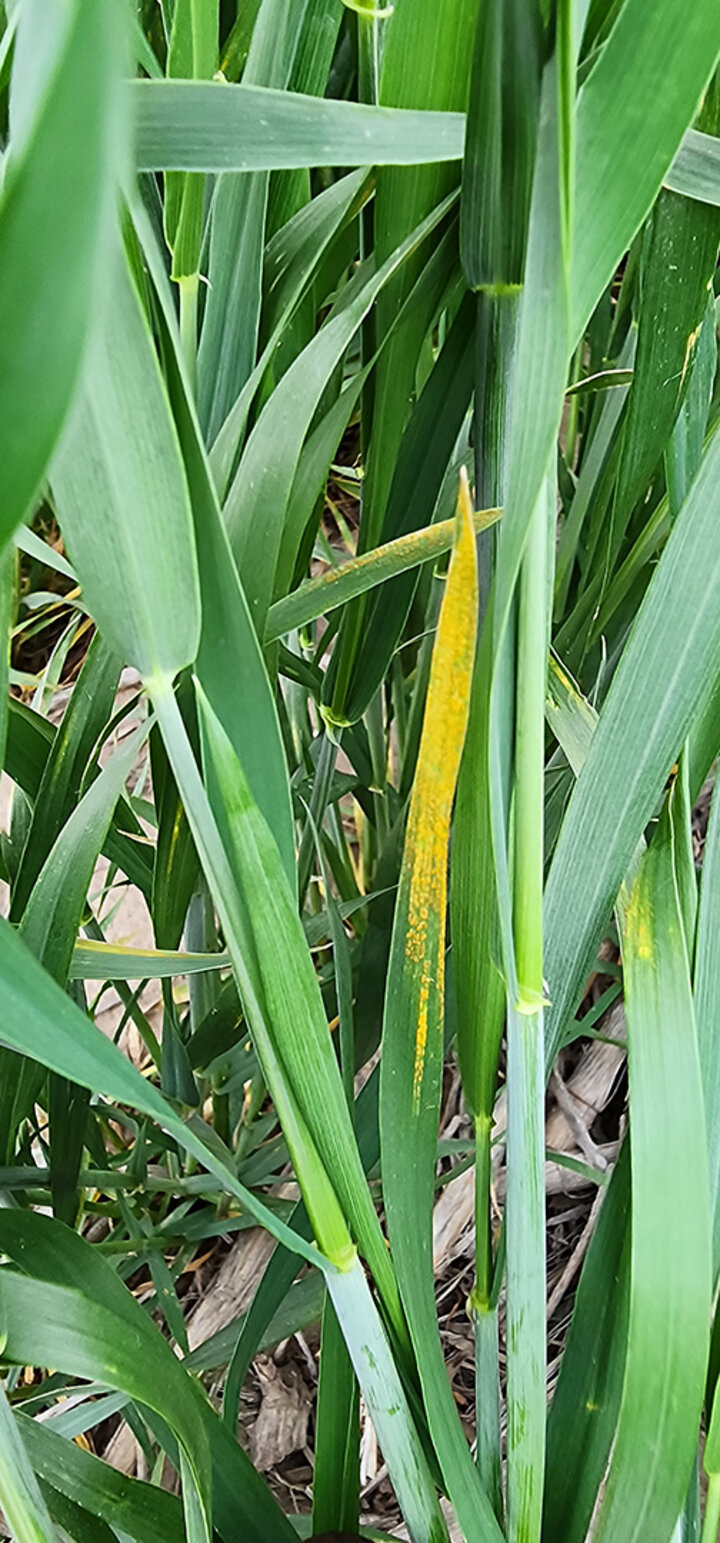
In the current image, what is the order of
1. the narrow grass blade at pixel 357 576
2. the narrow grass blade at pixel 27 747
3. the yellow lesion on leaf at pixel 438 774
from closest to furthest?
Answer: 1. the yellow lesion on leaf at pixel 438 774
2. the narrow grass blade at pixel 357 576
3. the narrow grass blade at pixel 27 747

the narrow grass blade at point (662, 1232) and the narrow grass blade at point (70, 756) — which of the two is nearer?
the narrow grass blade at point (662, 1232)

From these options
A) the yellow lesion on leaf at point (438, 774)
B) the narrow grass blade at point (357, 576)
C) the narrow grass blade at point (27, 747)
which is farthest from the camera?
the narrow grass blade at point (27, 747)

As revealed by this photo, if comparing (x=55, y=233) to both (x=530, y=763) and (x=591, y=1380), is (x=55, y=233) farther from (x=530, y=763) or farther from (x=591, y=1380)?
(x=591, y=1380)

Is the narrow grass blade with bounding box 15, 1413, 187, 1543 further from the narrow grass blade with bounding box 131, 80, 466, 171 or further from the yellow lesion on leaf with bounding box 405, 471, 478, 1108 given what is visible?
the narrow grass blade with bounding box 131, 80, 466, 171

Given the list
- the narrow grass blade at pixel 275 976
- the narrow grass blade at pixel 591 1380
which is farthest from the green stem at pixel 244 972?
the narrow grass blade at pixel 591 1380

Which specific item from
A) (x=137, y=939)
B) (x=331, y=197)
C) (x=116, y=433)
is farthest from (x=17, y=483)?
(x=137, y=939)

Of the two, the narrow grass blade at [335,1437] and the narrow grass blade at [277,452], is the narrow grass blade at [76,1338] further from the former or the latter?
the narrow grass blade at [277,452]
